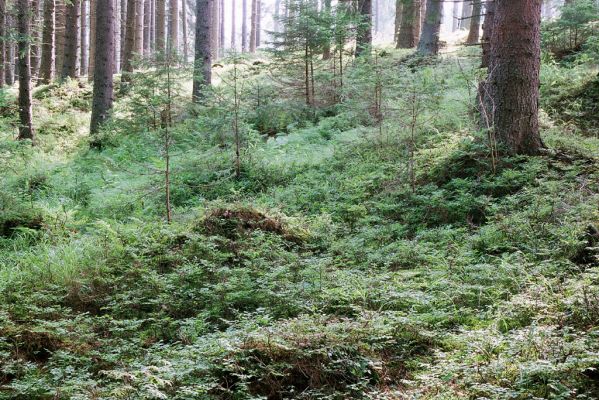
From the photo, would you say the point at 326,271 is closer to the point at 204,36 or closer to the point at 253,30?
the point at 204,36

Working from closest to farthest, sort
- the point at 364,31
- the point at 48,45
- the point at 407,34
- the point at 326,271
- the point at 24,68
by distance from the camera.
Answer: the point at 326,271 → the point at 24,68 → the point at 364,31 → the point at 48,45 → the point at 407,34

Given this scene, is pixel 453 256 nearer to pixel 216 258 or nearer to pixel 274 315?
pixel 274 315

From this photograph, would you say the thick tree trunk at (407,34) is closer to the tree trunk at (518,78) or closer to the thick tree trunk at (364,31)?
the thick tree trunk at (364,31)

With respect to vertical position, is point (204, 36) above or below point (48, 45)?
above

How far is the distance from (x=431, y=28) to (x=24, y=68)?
41.1 feet

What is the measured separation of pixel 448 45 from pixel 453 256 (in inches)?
734

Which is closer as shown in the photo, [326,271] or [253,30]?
[326,271]

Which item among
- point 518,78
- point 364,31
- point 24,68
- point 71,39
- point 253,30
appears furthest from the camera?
point 253,30

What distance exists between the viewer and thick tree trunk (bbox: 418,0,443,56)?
56.9 ft

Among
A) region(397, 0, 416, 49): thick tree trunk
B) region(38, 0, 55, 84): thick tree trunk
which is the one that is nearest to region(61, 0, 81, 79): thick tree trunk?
region(38, 0, 55, 84): thick tree trunk

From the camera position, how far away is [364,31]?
17547 mm

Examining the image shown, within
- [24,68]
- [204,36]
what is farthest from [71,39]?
[24,68]

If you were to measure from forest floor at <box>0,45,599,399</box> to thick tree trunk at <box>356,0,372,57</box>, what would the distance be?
4349mm

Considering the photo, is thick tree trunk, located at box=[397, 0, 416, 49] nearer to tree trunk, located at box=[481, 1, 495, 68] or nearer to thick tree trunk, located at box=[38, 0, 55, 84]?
tree trunk, located at box=[481, 1, 495, 68]
